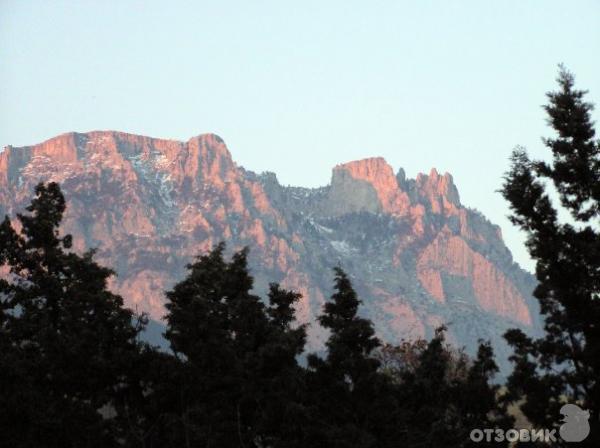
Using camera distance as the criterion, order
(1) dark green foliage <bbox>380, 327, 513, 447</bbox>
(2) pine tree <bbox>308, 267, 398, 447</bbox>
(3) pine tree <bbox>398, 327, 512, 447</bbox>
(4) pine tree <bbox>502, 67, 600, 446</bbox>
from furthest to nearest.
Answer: (3) pine tree <bbox>398, 327, 512, 447</bbox> → (1) dark green foliage <bbox>380, 327, 513, 447</bbox> → (2) pine tree <bbox>308, 267, 398, 447</bbox> → (4) pine tree <bbox>502, 67, 600, 446</bbox>

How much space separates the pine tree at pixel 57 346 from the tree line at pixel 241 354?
0.07 m

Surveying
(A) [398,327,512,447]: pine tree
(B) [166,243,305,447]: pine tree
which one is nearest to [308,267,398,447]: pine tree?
(B) [166,243,305,447]: pine tree

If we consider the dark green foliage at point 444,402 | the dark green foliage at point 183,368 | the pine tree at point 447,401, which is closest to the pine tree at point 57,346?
the dark green foliage at point 183,368

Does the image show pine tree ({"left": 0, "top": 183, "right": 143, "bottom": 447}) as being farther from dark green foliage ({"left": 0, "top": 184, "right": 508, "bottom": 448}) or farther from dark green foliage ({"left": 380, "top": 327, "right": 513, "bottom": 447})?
dark green foliage ({"left": 380, "top": 327, "right": 513, "bottom": 447})

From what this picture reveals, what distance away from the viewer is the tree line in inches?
1764

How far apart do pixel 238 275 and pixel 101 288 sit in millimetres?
7494

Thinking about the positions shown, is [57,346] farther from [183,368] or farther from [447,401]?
[447,401]

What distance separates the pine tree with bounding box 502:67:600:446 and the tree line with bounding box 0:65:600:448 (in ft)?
0.19

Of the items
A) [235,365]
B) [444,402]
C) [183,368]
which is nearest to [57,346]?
[183,368]

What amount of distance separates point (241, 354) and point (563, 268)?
57.8 ft

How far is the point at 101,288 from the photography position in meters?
55.6

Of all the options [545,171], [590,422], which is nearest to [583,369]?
[590,422]

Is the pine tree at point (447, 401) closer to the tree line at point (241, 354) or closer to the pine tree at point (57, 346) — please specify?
the tree line at point (241, 354)

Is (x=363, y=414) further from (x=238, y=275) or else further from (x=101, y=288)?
(x=101, y=288)
